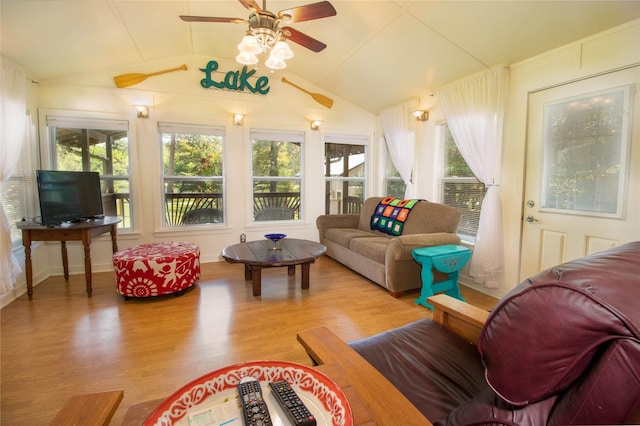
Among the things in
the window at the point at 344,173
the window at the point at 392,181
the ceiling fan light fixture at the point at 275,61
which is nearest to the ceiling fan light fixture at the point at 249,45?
the ceiling fan light fixture at the point at 275,61

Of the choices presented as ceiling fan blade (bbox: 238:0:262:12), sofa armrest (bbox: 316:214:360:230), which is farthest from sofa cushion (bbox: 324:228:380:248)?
ceiling fan blade (bbox: 238:0:262:12)

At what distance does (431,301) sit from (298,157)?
3639 millimetres

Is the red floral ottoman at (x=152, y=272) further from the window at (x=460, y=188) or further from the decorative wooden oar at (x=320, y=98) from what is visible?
the window at (x=460, y=188)

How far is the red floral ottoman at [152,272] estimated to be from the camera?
2887mm

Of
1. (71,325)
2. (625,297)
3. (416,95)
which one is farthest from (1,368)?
(416,95)

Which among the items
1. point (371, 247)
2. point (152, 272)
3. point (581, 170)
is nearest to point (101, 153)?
point (152, 272)

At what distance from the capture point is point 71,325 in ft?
8.13

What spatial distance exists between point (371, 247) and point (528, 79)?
225 centimetres

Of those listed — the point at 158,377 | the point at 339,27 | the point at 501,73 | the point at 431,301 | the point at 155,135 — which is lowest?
the point at 158,377

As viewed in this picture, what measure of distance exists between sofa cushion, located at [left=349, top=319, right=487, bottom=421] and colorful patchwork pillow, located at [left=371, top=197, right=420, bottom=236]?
234 cm

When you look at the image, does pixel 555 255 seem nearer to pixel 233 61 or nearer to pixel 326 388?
pixel 326 388

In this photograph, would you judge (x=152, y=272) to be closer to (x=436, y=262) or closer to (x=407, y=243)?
(x=407, y=243)

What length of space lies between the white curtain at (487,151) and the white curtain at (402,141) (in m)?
1.07

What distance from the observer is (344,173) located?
5.27 metres
